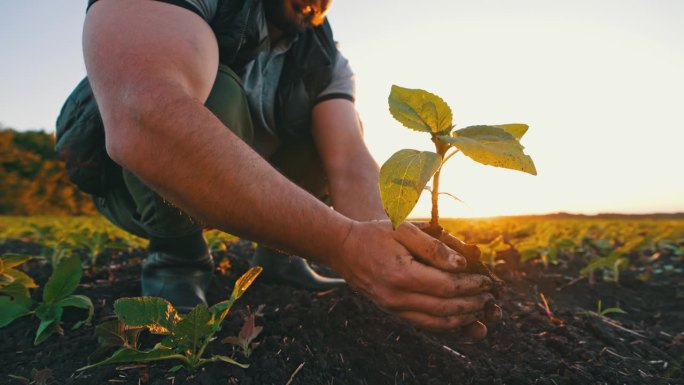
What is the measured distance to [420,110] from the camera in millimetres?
903

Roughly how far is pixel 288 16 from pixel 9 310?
58.8 inches

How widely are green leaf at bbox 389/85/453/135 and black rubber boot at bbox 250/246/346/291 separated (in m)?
1.35

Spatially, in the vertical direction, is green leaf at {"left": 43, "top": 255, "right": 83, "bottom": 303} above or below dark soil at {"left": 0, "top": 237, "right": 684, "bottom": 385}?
above

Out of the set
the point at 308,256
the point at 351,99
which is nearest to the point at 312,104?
the point at 351,99

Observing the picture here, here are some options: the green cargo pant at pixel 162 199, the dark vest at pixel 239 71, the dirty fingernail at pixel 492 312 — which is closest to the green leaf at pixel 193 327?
the green cargo pant at pixel 162 199

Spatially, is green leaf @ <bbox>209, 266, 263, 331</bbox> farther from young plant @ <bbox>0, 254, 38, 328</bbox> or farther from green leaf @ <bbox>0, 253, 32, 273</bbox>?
green leaf @ <bbox>0, 253, 32, 273</bbox>

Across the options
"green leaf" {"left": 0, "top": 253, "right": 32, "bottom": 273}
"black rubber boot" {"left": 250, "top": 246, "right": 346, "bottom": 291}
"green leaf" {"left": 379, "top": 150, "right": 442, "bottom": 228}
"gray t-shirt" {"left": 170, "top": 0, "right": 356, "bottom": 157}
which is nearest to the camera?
"green leaf" {"left": 379, "top": 150, "right": 442, "bottom": 228}

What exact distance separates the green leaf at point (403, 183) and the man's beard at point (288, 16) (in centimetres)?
138

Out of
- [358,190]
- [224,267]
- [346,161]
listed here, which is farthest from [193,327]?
[224,267]

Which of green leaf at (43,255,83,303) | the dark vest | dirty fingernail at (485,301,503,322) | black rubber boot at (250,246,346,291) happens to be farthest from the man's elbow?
black rubber boot at (250,246,346,291)

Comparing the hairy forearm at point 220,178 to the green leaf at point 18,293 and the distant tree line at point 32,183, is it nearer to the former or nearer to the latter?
the green leaf at point 18,293

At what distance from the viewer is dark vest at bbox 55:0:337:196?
160 cm

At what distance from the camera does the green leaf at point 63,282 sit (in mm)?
1339

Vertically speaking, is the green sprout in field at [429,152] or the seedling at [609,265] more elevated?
the green sprout in field at [429,152]
